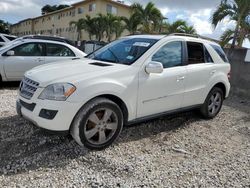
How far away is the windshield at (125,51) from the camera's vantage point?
460 centimetres

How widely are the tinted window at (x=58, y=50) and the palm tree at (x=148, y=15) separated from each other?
15.2m

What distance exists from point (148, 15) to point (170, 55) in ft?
64.9

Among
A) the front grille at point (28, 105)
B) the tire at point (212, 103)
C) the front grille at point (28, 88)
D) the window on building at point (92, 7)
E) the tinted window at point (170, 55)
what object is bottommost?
the tire at point (212, 103)

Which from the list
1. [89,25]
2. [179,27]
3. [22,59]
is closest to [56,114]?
[22,59]

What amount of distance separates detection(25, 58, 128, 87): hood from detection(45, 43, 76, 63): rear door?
13.5 feet

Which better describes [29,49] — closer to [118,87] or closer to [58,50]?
[58,50]

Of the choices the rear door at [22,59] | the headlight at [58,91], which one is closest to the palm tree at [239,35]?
the rear door at [22,59]

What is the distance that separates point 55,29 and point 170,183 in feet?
179

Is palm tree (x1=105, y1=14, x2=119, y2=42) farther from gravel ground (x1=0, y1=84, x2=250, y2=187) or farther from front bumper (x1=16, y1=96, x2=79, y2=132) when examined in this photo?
front bumper (x1=16, y1=96, x2=79, y2=132)

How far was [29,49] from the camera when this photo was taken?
8.33 meters

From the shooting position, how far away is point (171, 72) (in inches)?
189

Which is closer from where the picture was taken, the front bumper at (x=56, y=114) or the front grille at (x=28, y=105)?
the front bumper at (x=56, y=114)

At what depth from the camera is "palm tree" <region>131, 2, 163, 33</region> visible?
23.4 meters

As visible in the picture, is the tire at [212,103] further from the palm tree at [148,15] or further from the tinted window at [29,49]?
the palm tree at [148,15]
